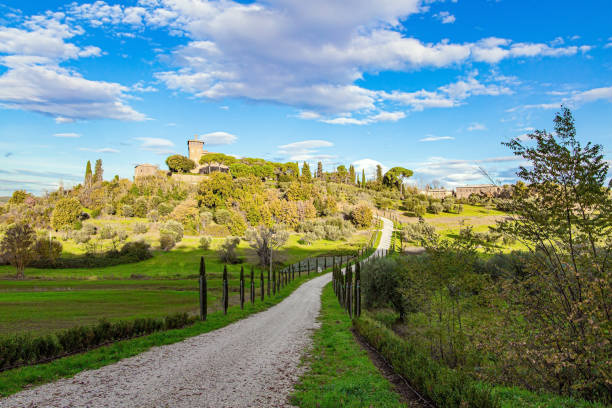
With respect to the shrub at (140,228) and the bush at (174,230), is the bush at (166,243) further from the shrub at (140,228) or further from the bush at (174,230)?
the shrub at (140,228)

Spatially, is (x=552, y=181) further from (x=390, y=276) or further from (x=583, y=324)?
(x=390, y=276)

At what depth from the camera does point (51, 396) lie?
6957 mm

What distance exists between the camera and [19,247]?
44.5 m

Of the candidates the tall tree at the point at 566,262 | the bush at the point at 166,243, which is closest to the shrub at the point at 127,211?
the bush at the point at 166,243

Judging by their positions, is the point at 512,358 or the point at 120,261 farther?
the point at 120,261

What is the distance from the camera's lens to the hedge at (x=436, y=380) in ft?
16.9

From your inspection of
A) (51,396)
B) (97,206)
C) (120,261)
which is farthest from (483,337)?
(97,206)

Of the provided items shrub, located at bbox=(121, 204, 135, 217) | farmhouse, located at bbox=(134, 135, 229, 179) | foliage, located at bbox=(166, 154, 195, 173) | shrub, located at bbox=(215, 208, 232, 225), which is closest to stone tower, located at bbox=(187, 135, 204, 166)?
farmhouse, located at bbox=(134, 135, 229, 179)

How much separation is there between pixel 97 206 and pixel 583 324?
4322 inches

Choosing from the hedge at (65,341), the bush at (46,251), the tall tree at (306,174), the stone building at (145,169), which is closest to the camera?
the hedge at (65,341)

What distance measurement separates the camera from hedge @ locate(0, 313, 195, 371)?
8.91 m

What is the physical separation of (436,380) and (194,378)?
5308 mm

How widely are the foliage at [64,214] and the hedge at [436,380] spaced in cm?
8509

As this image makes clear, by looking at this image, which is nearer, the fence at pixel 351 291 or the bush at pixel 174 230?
the fence at pixel 351 291
